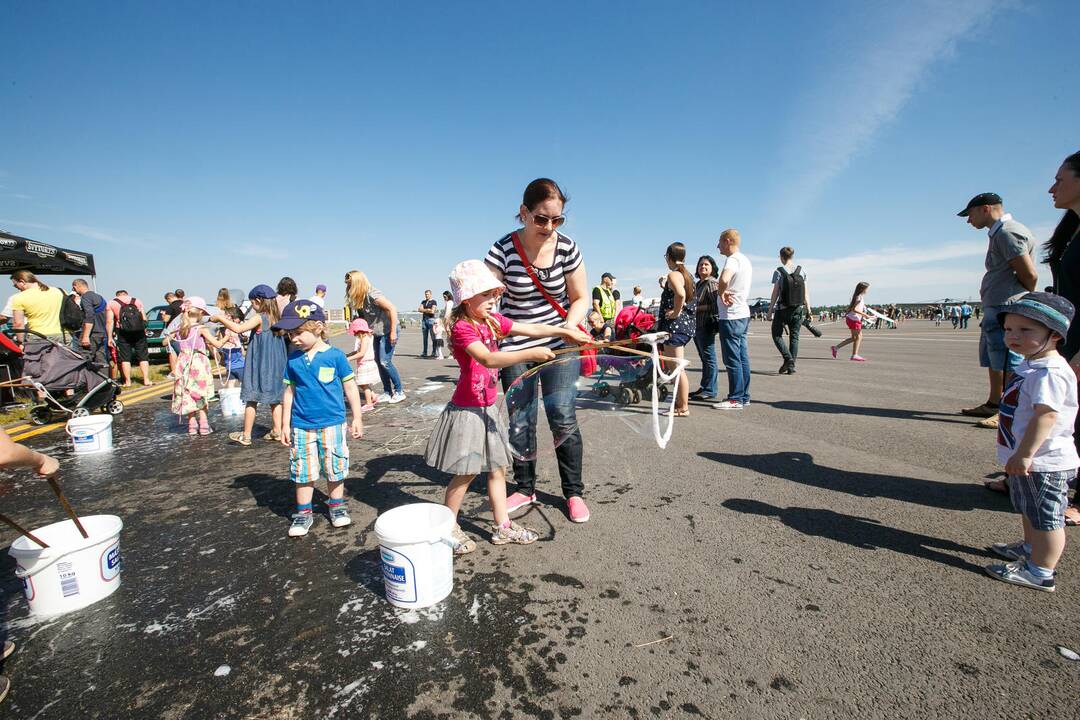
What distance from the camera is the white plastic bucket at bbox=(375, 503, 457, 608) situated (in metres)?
2.22

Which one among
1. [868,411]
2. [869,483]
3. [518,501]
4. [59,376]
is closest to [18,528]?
[518,501]

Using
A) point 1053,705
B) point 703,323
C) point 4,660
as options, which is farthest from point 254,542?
point 703,323

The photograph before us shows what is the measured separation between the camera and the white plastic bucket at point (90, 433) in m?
5.23

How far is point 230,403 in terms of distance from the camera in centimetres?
704

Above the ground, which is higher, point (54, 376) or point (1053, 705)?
point (54, 376)

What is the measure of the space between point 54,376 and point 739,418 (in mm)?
10111

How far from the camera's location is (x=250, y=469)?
4.58 m

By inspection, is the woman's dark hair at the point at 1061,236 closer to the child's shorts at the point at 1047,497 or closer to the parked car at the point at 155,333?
the child's shorts at the point at 1047,497

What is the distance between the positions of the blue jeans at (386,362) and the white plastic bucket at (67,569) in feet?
15.7

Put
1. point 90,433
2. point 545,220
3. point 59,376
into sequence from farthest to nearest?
point 59,376, point 90,433, point 545,220

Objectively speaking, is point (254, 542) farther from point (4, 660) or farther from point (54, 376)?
point (54, 376)

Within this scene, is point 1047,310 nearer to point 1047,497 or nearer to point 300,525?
point 1047,497

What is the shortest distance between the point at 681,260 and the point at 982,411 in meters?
4.10

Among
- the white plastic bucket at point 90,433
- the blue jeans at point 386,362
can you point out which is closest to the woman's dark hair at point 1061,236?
the blue jeans at point 386,362
